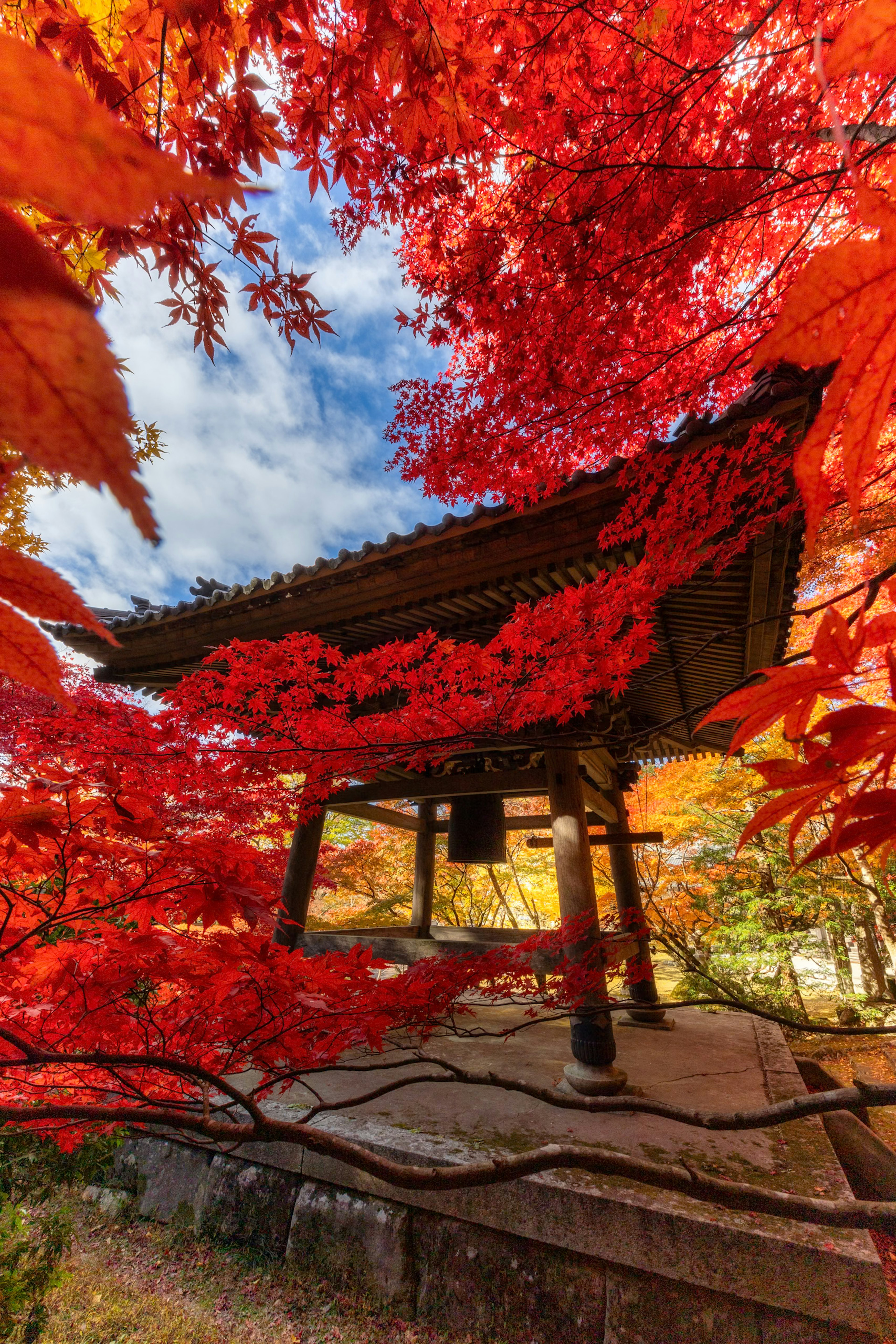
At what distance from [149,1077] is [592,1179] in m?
2.64

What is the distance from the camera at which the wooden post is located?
4.33 meters

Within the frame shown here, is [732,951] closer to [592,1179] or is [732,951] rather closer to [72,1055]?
[592,1179]

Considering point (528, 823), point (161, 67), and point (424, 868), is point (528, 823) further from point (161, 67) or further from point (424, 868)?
point (161, 67)

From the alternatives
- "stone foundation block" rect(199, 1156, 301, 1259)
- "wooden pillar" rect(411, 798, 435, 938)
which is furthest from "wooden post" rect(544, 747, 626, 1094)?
"wooden pillar" rect(411, 798, 435, 938)

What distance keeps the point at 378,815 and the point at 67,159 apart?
766 cm

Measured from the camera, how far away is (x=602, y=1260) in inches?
125

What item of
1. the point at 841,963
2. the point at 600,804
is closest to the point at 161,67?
the point at 600,804

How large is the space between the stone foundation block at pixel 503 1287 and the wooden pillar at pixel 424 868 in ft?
16.4

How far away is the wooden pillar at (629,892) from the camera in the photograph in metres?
6.57

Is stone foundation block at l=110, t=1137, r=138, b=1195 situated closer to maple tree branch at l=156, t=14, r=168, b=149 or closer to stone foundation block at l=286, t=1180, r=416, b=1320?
stone foundation block at l=286, t=1180, r=416, b=1320

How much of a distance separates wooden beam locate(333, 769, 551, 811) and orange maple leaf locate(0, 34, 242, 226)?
510 cm

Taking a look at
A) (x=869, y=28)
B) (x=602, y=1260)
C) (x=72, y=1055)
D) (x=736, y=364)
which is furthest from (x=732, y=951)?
(x=869, y=28)

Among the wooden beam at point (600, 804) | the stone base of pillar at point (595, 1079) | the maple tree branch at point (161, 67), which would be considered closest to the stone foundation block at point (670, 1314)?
the stone base of pillar at point (595, 1079)

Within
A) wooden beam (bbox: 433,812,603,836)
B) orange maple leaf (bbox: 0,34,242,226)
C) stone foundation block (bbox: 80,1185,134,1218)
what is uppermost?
wooden beam (bbox: 433,812,603,836)
